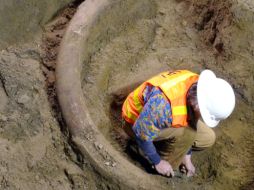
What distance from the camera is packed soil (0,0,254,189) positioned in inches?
124

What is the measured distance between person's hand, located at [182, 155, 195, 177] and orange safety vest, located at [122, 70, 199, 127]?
519mm

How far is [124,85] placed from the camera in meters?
4.05

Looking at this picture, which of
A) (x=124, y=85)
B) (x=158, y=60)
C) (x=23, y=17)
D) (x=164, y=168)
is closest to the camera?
(x=164, y=168)

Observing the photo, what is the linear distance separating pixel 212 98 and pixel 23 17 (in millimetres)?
1516

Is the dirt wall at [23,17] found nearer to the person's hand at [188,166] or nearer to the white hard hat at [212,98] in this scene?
the white hard hat at [212,98]

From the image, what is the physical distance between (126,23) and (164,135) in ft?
3.78

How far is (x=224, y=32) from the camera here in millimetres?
4219

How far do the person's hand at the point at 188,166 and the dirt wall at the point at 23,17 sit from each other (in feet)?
4.83

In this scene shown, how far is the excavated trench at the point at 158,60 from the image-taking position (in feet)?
11.2

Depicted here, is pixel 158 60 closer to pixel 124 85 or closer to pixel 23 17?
pixel 124 85

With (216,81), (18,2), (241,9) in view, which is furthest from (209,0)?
(18,2)

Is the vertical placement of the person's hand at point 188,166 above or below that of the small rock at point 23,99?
below

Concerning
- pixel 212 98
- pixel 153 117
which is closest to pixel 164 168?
pixel 153 117

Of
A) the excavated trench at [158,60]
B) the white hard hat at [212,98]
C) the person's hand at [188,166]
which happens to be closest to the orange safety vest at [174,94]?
the white hard hat at [212,98]
